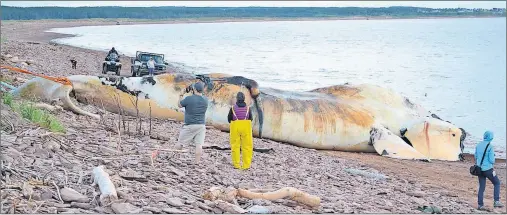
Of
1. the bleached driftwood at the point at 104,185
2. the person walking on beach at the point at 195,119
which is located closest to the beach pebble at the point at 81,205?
the bleached driftwood at the point at 104,185

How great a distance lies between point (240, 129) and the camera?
1074 cm

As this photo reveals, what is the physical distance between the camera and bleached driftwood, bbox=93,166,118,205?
23.6 ft

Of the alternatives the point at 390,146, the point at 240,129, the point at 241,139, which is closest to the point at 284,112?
the point at 390,146

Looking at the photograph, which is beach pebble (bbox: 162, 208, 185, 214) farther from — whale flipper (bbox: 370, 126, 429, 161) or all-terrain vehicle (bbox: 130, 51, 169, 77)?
all-terrain vehicle (bbox: 130, 51, 169, 77)

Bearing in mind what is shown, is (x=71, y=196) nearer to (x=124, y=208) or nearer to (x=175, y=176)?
(x=124, y=208)

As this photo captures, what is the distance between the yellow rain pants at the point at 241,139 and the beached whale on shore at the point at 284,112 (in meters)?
5.07

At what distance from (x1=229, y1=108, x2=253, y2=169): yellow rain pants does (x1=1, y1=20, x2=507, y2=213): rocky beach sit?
15cm

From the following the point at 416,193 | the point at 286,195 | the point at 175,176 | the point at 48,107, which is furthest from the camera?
the point at 48,107

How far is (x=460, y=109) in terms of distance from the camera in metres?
31.2

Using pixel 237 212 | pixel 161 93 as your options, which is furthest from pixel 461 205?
pixel 161 93

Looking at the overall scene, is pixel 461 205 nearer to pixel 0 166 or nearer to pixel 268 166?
pixel 268 166

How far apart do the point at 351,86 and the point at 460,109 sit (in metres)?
14.0

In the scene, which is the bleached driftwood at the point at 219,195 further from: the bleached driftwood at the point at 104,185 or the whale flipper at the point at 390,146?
the whale flipper at the point at 390,146

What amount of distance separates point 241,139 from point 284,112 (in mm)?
5629
